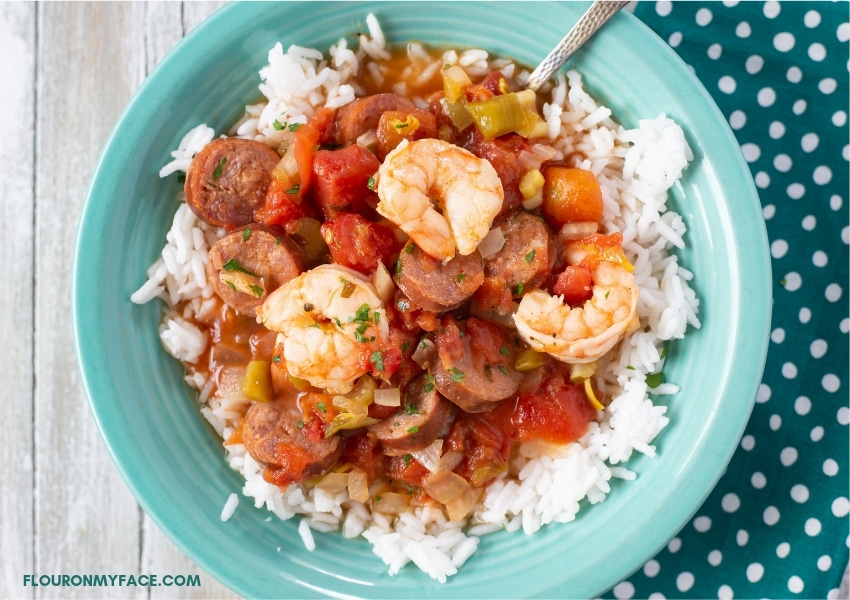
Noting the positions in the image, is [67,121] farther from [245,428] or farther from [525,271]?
[525,271]

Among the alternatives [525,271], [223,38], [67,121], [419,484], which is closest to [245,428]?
[419,484]

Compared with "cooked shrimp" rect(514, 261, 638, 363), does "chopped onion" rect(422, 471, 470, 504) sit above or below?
below

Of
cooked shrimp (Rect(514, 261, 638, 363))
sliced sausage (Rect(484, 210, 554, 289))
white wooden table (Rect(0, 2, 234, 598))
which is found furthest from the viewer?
white wooden table (Rect(0, 2, 234, 598))

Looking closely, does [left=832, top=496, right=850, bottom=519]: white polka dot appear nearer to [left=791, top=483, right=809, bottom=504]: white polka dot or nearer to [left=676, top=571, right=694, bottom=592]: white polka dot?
[left=791, top=483, right=809, bottom=504]: white polka dot

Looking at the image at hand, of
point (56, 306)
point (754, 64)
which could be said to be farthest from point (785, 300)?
point (56, 306)

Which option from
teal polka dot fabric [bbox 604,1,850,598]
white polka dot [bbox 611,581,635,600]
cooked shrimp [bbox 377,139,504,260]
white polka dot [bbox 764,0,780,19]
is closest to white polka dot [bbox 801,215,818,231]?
teal polka dot fabric [bbox 604,1,850,598]

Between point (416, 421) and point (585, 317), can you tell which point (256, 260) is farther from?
point (585, 317)
